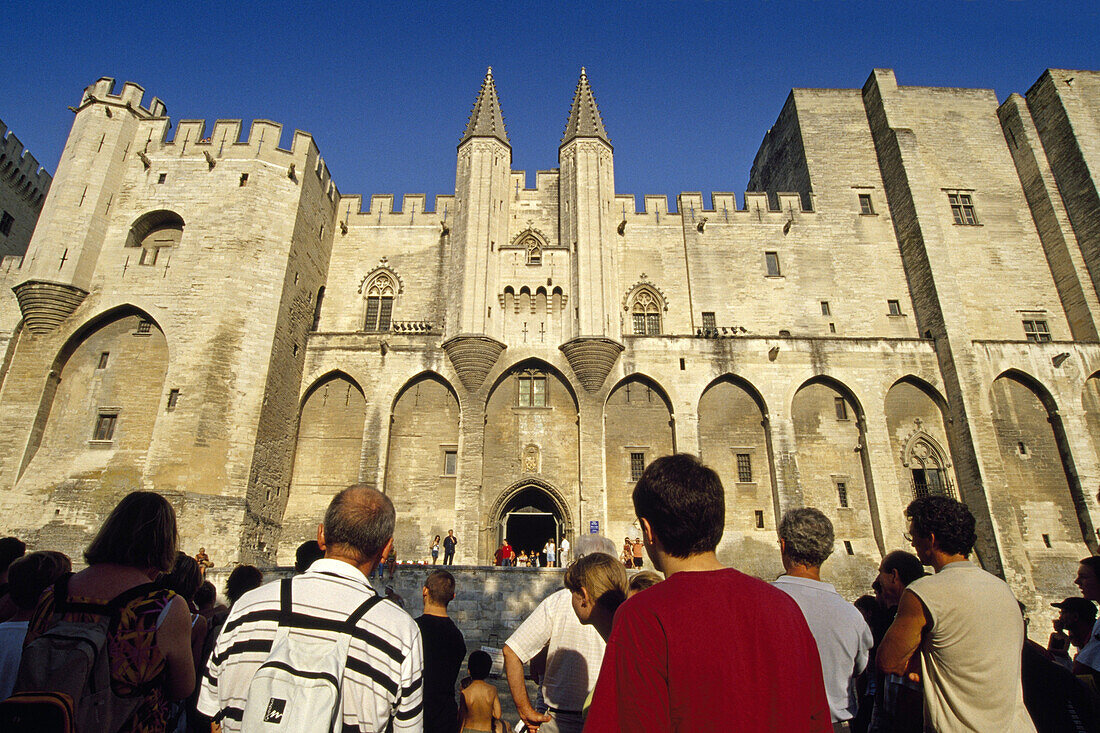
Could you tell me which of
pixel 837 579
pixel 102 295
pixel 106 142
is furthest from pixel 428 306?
pixel 837 579

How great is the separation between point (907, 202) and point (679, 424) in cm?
1322

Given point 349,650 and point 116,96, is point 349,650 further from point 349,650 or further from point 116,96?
point 116,96

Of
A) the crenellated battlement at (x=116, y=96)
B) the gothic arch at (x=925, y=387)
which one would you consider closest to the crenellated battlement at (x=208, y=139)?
the crenellated battlement at (x=116, y=96)

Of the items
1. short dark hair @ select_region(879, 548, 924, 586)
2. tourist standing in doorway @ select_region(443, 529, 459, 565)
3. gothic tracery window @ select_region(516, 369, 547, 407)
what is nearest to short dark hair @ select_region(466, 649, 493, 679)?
short dark hair @ select_region(879, 548, 924, 586)

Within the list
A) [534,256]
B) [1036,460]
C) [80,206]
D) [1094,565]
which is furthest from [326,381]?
[1036,460]

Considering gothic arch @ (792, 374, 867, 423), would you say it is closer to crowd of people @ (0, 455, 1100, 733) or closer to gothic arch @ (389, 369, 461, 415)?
gothic arch @ (389, 369, 461, 415)

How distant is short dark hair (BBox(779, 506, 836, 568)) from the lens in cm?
355

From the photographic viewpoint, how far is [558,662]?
11.7 ft

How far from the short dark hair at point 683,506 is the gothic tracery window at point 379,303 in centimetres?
2149

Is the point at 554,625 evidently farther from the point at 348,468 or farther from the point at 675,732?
the point at 348,468

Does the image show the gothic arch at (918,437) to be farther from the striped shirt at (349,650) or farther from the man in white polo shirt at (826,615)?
the striped shirt at (349,650)

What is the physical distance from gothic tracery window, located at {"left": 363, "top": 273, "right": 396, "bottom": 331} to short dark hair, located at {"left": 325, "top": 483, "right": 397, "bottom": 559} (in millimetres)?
20594

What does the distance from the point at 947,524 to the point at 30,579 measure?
5.14 meters

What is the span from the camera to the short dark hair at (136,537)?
9.69ft
